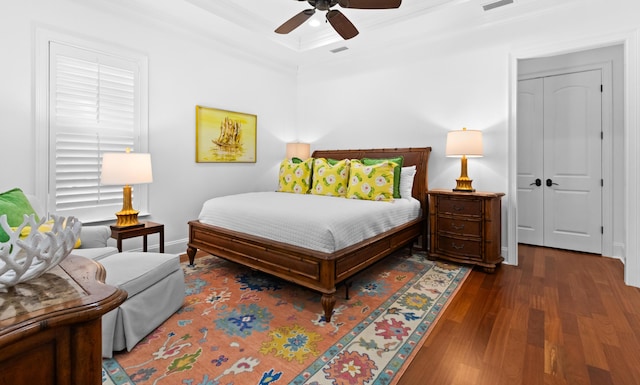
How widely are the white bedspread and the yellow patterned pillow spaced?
70 centimetres

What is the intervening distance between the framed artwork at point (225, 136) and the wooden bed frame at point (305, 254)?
119cm

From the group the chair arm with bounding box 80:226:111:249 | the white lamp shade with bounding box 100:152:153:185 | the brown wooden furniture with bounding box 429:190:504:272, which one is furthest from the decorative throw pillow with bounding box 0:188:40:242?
the brown wooden furniture with bounding box 429:190:504:272

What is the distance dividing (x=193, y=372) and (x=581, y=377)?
2.06m

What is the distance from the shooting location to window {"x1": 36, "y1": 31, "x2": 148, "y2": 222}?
286 centimetres

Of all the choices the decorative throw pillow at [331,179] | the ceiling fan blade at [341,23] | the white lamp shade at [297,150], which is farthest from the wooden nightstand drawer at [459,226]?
the white lamp shade at [297,150]

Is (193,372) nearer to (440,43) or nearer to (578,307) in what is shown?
(578,307)

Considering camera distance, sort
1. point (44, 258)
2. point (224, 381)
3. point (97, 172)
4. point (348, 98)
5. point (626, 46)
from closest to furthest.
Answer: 1. point (44, 258)
2. point (224, 381)
3. point (626, 46)
4. point (97, 172)
5. point (348, 98)

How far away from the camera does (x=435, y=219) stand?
364 cm

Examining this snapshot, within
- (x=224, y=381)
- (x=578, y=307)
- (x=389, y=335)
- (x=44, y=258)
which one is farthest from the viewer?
(x=578, y=307)

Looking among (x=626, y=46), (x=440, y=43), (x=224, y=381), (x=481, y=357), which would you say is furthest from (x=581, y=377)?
(x=440, y=43)

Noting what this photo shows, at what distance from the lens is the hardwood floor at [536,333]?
5.61ft

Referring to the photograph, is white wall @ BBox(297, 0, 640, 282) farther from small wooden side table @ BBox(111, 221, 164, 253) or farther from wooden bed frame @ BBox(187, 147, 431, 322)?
small wooden side table @ BBox(111, 221, 164, 253)

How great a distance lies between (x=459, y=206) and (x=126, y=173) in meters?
3.32

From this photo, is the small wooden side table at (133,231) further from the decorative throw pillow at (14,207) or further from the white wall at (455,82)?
the white wall at (455,82)
